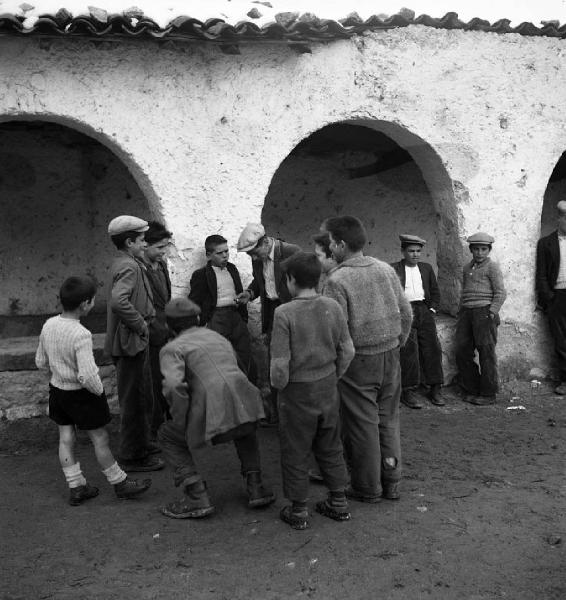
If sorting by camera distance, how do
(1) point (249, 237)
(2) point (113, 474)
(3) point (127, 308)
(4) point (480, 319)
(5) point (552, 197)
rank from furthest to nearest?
(5) point (552, 197) → (4) point (480, 319) → (1) point (249, 237) → (3) point (127, 308) → (2) point (113, 474)

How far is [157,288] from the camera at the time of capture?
5035mm

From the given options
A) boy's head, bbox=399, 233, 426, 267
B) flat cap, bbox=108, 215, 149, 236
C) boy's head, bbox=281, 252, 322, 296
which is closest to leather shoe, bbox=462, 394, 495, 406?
boy's head, bbox=399, 233, 426, 267

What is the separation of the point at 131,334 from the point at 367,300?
61.1 inches

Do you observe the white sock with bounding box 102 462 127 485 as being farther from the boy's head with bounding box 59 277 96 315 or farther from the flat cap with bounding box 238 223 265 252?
the flat cap with bounding box 238 223 265 252

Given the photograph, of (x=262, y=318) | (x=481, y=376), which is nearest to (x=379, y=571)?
(x=262, y=318)

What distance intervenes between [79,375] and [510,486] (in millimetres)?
2730

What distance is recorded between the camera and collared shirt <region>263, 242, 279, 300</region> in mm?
5426

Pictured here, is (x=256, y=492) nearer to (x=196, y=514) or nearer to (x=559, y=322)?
(x=196, y=514)

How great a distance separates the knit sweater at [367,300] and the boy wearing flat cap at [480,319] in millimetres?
2527

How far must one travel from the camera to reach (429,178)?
6730 mm

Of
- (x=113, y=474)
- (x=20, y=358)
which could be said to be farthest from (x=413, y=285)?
(x=20, y=358)

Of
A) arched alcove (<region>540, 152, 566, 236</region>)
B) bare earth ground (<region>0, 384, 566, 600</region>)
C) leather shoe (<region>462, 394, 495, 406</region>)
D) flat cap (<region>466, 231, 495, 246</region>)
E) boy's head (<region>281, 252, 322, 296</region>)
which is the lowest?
bare earth ground (<region>0, 384, 566, 600</region>)

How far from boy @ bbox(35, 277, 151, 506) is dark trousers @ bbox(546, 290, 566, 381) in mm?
4495

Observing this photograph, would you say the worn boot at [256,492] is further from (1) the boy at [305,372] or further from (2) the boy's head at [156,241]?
(2) the boy's head at [156,241]
